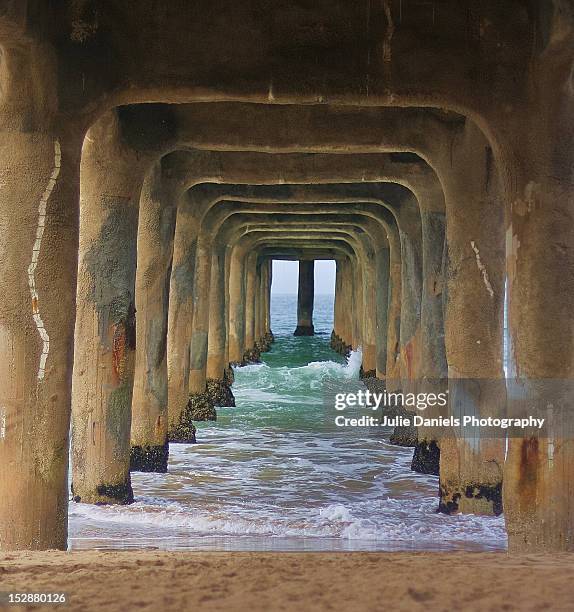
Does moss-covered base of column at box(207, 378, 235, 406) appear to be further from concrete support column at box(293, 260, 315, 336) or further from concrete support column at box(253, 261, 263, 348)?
concrete support column at box(293, 260, 315, 336)

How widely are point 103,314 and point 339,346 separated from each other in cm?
2525

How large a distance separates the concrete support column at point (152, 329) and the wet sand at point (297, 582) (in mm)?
6267

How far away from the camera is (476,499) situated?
8281mm

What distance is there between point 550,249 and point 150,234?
5.37 meters

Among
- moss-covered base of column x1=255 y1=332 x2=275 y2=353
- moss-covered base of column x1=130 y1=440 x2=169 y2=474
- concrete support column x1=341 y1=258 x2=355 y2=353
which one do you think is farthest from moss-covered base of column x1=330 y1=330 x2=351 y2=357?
moss-covered base of column x1=130 y1=440 x2=169 y2=474

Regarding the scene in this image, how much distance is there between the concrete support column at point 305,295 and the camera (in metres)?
40.3

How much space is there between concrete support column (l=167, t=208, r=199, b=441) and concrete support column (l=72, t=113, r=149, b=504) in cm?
396

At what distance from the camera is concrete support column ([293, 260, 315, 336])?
40.3m

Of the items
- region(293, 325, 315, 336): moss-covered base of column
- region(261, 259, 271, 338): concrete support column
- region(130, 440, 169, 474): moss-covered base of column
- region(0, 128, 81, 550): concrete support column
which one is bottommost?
region(130, 440, 169, 474): moss-covered base of column

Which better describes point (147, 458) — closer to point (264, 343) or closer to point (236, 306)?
point (236, 306)

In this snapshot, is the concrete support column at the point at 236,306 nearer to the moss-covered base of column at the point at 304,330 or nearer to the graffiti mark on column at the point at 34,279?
the graffiti mark on column at the point at 34,279

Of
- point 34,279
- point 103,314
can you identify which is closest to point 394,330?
point 103,314

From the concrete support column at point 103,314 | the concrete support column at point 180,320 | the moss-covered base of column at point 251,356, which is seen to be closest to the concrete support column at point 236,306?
the moss-covered base of column at point 251,356

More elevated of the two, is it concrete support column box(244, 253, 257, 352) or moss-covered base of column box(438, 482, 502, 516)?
concrete support column box(244, 253, 257, 352)
